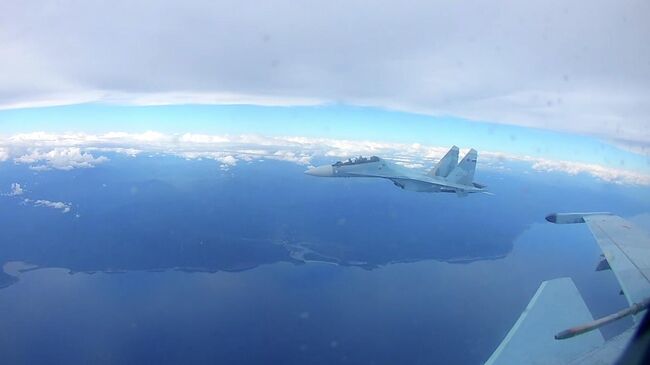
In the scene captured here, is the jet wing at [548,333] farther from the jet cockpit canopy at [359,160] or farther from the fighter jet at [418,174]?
Result: the jet cockpit canopy at [359,160]

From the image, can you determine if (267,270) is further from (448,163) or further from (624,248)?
(624,248)

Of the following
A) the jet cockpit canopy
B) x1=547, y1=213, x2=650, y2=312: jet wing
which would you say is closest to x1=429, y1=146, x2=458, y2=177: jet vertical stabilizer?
the jet cockpit canopy

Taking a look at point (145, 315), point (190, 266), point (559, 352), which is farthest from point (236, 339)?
point (559, 352)

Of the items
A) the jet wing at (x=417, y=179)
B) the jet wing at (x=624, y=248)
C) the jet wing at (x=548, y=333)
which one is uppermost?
the jet wing at (x=417, y=179)

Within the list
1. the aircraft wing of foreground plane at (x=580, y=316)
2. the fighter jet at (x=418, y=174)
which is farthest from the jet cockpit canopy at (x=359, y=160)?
the aircraft wing of foreground plane at (x=580, y=316)

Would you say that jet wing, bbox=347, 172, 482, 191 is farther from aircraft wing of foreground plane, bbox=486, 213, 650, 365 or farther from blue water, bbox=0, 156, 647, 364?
blue water, bbox=0, 156, 647, 364

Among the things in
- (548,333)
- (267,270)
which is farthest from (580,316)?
(267,270)
